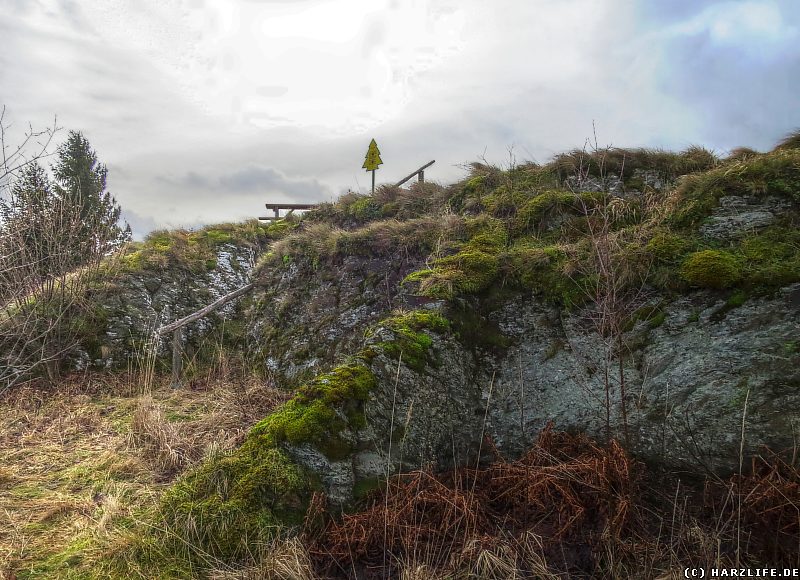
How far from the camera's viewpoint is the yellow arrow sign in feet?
48.8

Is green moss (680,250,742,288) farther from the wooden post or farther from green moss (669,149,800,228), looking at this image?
the wooden post

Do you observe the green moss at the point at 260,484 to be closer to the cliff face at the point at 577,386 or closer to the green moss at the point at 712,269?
the cliff face at the point at 577,386

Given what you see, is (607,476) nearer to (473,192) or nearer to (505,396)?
(505,396)

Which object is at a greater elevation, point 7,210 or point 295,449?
point 7,210

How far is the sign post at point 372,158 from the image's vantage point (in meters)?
14.9

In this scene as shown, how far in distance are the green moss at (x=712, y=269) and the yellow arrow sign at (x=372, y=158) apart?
11759 millimetres

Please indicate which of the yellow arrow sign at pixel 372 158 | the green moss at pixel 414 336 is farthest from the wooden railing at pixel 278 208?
the green moss at pixel 414 336

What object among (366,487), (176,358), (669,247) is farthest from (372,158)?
(366,487)

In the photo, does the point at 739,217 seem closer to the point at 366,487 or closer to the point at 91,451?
the point at 366,487

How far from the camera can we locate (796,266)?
3.89 m

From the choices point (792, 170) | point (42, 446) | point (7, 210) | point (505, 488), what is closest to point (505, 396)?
point (505, 488)

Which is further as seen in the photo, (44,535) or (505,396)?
(505,396)

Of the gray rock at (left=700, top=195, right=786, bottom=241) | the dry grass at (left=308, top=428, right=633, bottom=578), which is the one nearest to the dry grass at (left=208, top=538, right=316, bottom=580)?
the dry grass at (left=308, top=428, right=633, bottom=578)

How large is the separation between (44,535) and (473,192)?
8.16m
